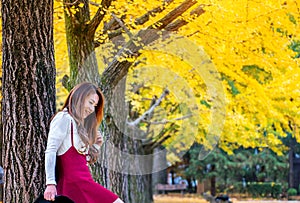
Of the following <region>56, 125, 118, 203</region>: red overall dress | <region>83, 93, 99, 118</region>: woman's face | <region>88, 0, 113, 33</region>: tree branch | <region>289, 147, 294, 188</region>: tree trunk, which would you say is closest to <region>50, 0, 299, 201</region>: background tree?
<region>88, 0, 113, 33</region>: tree branch

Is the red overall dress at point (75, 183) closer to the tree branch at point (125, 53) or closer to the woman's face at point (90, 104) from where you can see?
the woman's face at point (90, 104)

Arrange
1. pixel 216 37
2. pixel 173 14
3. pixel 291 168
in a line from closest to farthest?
pixel 173 14 < pixel 216 37 < pixel 291 168

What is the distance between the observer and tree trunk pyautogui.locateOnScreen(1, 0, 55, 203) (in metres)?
5.29

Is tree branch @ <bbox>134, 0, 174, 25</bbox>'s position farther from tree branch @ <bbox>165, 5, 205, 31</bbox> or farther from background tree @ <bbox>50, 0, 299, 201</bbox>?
tree branch @ <bbox>165, 5, 205, 31</bbox>

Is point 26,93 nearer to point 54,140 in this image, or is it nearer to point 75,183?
point 54,140

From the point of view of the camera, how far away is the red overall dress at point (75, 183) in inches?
186

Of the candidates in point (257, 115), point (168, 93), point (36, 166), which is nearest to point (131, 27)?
point (36, 166)

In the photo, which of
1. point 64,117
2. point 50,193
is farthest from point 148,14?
point 50,193

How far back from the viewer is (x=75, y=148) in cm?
475

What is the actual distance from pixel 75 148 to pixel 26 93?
0.95m

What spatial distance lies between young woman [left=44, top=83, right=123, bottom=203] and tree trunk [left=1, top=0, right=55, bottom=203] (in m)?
0.59

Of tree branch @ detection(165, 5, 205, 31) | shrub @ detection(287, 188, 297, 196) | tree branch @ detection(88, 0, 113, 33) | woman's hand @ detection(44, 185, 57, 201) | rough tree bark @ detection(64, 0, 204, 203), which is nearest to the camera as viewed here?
woman's hand @ detection(44, 185, 57, 201)

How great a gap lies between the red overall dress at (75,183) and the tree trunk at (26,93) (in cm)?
62

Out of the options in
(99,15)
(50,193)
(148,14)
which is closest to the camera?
(50,193)
